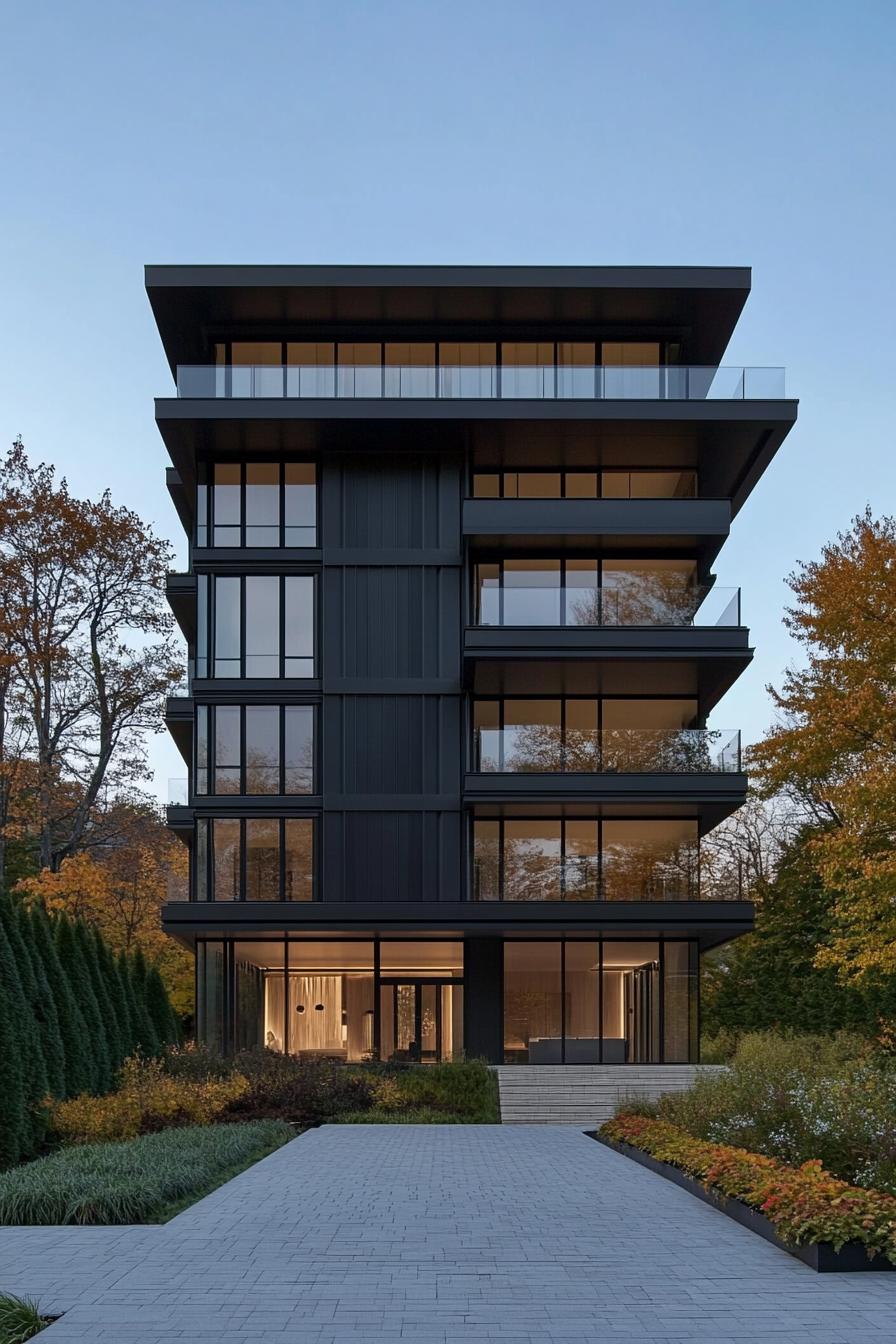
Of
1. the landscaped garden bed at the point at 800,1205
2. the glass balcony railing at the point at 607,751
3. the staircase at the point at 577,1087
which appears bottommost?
the staircase at the point at 577,1087

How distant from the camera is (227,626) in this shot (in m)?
33.8

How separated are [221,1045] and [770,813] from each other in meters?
27.6

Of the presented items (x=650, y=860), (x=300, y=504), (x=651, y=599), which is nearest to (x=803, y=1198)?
(x=650, y=860)

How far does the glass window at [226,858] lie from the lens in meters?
32.5

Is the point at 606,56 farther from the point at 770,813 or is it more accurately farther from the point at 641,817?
the point at 770,813

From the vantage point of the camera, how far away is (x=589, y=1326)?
28.7 ft

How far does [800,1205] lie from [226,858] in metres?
23.2

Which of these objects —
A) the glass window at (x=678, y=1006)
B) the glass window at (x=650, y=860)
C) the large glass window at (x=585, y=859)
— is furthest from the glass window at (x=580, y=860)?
the glass window at (x=678, y=1006)

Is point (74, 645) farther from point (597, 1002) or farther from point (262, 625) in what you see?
point (597, 1002)

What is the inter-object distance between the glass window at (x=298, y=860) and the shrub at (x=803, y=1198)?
61.1ft

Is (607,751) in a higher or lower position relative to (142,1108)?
higher

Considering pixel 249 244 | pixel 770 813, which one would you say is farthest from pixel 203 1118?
pixel 249 244

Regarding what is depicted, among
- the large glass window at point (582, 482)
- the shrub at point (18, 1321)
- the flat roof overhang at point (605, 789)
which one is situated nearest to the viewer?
the shrub at point (18, 1321)

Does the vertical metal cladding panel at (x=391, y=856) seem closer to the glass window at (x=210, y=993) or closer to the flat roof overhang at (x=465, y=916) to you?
the flat roof overhang at (x=465, y=916)
